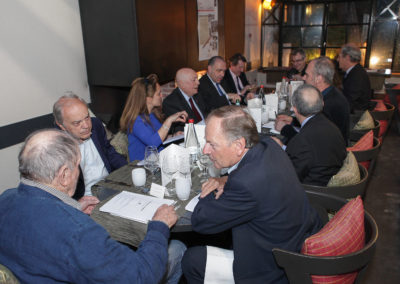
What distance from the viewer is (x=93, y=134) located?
253cm

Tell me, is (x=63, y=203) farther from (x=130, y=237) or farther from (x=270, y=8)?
(x=270, y=8)

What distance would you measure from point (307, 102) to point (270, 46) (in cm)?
787

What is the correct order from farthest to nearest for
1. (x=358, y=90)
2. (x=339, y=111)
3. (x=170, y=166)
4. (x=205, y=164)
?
1. (x=358, y=90)
2. (x=339, y=111)
3. (x=205, y=164)
4. (x=170, y=166)

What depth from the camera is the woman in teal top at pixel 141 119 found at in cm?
283

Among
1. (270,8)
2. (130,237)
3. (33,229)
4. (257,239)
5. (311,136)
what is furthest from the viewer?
(270,8)

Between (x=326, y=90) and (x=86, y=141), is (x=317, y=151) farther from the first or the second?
(x=86, y=141)

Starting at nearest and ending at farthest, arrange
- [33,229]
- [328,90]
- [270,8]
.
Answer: [33,229]
[328,90]
[270,8]

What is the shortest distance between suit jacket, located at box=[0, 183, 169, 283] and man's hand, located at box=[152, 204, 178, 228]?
0.33 meters

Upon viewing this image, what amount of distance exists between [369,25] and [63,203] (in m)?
9.55

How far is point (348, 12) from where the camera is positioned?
8789 millimetres

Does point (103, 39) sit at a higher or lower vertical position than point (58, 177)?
higher

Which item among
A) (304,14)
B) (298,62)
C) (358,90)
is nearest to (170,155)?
(358,90)

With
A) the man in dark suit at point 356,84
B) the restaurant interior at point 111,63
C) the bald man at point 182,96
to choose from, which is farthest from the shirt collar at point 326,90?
the bald man at point 182,96

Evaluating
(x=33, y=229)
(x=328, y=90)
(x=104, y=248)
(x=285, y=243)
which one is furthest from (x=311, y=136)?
(x=33, y=229)
